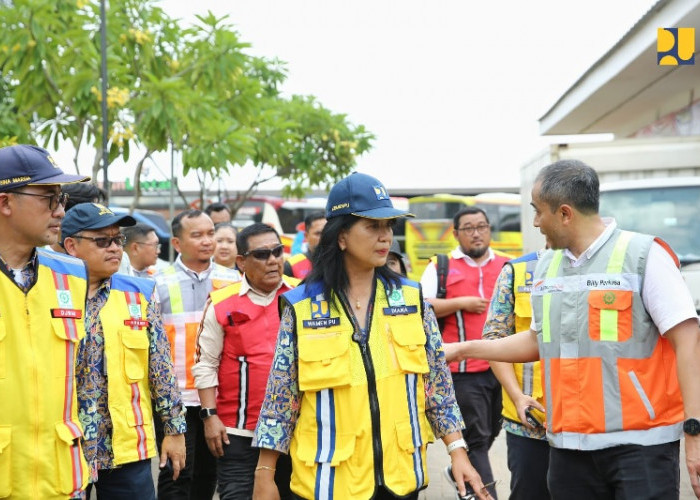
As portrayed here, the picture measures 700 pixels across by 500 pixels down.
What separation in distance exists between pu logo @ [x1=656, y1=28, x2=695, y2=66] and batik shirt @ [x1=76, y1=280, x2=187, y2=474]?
876 cm

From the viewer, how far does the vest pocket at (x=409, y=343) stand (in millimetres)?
3812

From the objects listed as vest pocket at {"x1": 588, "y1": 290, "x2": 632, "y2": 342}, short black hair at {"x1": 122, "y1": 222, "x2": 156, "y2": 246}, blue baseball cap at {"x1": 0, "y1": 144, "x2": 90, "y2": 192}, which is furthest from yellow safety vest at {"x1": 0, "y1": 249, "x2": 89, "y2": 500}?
short black hair at {"x1": 122, "y1": 222, "x2": 156, "y2": 246}

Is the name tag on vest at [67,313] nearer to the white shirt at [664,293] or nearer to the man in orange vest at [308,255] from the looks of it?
the white shirt at [664,293]

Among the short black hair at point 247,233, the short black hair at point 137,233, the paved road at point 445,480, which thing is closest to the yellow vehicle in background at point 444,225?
the paved road at point 445,480

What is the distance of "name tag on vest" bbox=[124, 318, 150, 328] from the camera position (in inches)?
183

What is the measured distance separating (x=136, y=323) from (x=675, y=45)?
933 centimetres

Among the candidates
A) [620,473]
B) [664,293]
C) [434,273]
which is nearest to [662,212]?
[434,273]

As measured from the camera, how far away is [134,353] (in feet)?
15.3

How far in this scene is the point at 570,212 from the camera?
13.5ft

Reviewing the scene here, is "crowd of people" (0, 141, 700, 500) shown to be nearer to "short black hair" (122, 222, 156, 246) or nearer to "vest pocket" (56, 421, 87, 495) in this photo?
"vest pocket" (56, 421, 87, 495)

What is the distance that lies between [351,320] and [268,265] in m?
1.93

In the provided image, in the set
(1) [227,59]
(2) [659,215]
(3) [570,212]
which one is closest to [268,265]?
(3) [570,212]

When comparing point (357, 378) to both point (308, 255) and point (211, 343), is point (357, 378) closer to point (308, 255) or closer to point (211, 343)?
point (211, 343)

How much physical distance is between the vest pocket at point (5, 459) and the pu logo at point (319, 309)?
1226 millimetres
